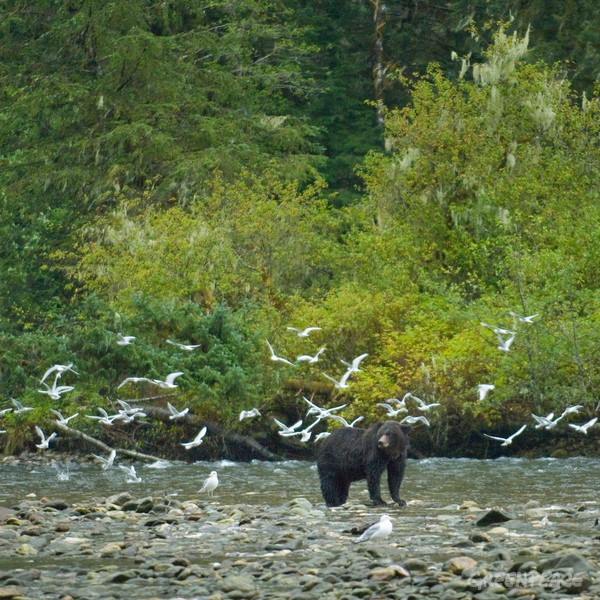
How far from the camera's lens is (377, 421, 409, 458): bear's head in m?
14.6

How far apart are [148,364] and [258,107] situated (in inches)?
840

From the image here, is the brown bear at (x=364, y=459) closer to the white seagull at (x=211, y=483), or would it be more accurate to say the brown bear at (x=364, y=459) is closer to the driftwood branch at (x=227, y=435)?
the white seagull at (x=211, y=483)

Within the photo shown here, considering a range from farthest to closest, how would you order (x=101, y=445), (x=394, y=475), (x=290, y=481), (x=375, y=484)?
(x=101, y=445) → (x=290, y=481) → (x=394, y=475) → (x=375, y=484)

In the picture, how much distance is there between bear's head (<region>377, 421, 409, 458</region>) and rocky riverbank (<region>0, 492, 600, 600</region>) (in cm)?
66

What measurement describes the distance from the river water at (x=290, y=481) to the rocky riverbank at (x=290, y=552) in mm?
1933

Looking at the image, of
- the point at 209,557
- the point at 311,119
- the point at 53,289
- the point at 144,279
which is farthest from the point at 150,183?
the point at 209,557

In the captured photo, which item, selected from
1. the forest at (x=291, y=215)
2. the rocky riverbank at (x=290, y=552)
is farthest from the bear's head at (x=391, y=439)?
the forest at (x=291, y=215)

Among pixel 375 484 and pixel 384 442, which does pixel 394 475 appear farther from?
pixel 384 442

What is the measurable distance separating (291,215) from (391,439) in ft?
57.2

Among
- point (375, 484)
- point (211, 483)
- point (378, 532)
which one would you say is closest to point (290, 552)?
point (378, 532)

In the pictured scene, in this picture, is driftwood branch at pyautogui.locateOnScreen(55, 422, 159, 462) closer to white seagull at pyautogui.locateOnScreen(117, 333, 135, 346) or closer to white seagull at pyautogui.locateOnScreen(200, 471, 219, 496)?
white seagull at pyautogui.locateOnScreen(117, 333, 135, 346)

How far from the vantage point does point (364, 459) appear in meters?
15.0

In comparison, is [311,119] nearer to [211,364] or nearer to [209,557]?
[211,364]

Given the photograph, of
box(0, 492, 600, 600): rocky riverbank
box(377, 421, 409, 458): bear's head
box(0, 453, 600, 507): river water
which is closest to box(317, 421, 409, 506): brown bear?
box(377, 421, 409, 458): bear's head
